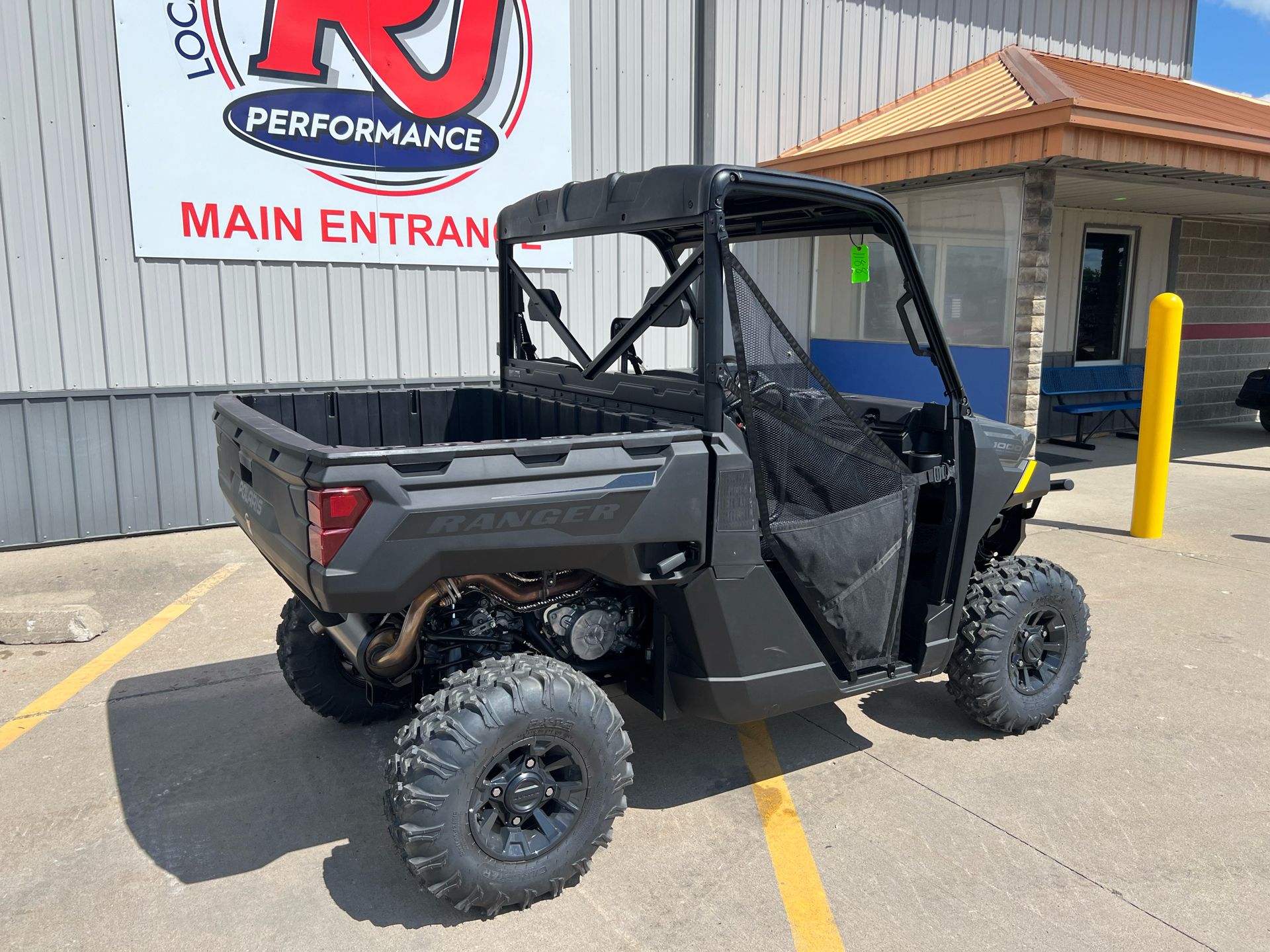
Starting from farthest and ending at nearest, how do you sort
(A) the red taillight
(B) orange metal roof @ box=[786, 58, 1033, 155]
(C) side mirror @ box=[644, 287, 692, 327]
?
(B) orange metal roof @ box=[786, 58, 1033, 155] < (C) side mirror @ box=[644, 287, 692, 327] < (A) the red taillight

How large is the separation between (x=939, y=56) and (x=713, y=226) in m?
9.76

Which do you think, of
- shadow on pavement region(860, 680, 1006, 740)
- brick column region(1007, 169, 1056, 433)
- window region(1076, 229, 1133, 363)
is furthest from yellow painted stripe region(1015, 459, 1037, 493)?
window region(1076, 229, 1133, 363)

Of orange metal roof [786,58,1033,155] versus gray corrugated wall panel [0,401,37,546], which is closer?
gray corrugated wall panel [0,401,37,546]

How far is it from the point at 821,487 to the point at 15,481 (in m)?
6.30

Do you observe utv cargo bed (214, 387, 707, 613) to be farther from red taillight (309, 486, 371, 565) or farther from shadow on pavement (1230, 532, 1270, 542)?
shadow on pavement (1230, 532, 1270, 542)

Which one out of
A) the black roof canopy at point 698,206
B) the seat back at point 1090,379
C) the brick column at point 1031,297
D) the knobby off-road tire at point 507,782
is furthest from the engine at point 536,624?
the seat back at point 1090,379

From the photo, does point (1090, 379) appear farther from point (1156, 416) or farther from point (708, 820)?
point (708, 820)

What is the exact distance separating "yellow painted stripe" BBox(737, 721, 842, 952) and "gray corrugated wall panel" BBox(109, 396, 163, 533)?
539cm

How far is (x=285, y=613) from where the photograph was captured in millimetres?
4062

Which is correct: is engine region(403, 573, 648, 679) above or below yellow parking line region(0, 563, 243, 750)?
above

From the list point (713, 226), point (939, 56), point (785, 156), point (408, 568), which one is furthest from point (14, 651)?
point (939, 56)

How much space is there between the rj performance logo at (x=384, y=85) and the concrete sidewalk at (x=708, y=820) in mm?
4143

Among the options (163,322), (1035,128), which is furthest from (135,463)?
(1035,128)

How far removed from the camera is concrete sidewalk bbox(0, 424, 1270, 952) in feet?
9.22
